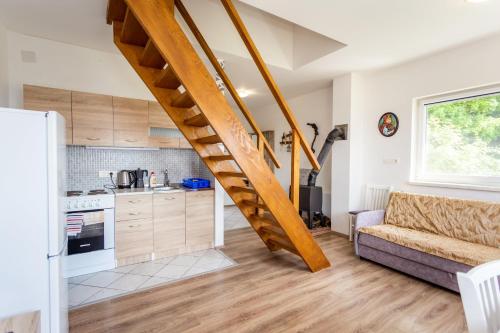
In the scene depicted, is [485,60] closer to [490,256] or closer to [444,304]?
[490,256]

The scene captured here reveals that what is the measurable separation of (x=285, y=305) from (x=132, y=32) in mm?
2693

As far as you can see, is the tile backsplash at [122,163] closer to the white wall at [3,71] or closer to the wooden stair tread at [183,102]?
the white wall at [3,71]

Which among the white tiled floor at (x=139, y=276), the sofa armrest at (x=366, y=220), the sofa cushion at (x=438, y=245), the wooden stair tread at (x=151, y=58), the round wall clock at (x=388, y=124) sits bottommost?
the white tiled floor at (x=139, y=276)

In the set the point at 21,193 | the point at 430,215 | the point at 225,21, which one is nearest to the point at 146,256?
the point at 21,193

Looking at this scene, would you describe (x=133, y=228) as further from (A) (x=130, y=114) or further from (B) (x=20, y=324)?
(B) (x=20, y=324)

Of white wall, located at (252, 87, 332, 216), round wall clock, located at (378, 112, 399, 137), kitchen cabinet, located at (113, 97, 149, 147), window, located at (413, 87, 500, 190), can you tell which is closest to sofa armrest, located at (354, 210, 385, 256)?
window, located at (413, 87, 500, 190)

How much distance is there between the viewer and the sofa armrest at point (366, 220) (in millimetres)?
3119

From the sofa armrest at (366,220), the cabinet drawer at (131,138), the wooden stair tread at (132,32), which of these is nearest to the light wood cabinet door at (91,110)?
the cabinet drawer at (131,138)

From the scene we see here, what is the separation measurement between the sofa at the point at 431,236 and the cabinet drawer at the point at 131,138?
2924mm

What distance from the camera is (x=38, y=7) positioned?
2324mm

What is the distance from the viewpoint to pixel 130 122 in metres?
3.16

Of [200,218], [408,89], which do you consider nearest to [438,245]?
[408,89]

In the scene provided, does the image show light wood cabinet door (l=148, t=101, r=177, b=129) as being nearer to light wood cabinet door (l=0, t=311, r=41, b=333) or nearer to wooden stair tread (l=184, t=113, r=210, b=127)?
wooden stair tread (l=184, t=113, r=210, b=127)

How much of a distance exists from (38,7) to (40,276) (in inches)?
98.2
